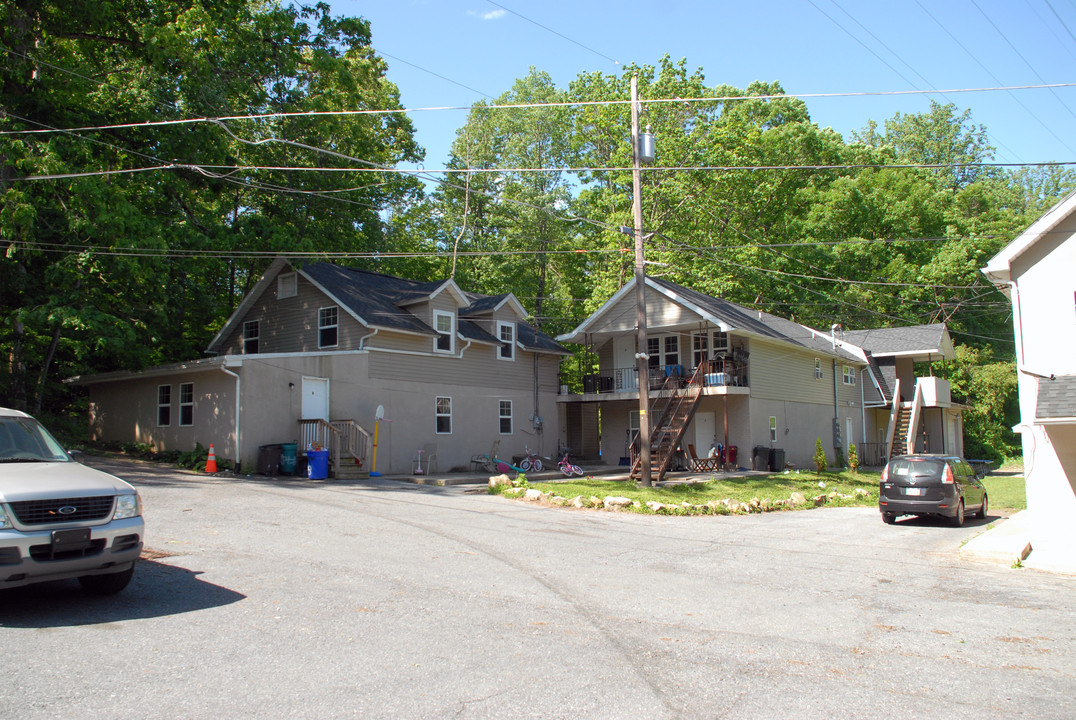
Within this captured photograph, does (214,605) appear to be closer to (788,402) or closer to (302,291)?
(302,291)

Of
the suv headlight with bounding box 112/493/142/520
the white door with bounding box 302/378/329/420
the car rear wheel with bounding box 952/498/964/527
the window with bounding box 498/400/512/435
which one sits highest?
the white door with bounding box 302/378/329/420

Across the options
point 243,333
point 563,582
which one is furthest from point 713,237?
point 563,582

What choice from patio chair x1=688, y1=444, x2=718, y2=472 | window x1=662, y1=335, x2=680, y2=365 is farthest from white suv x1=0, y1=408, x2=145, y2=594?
window x1=662, y1=335, x2=680, y2=365

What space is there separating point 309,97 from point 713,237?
21.9 meters

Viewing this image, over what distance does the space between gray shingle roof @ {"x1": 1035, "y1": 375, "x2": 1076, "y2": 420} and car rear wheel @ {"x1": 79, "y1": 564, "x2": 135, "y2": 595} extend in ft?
43.7

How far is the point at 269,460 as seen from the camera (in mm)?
21812

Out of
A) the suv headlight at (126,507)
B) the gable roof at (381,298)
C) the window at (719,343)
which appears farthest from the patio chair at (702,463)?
the suv headlight at (126,507)

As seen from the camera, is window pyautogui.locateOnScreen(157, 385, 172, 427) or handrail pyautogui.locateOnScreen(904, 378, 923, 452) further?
handrail pyautogui.locateOnScreen(904, 378, 923, 452)

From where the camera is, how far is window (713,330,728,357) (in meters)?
29.7

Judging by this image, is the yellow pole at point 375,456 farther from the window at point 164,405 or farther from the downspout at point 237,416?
the window at point 164,405

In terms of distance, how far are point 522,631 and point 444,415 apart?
20.4 meters

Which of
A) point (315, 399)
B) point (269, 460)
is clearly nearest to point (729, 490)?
point (315, 399)

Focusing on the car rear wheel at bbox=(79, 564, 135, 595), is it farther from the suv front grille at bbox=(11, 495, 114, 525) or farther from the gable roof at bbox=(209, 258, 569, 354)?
the gable roof at bbox=(209, 258, 569, 354)

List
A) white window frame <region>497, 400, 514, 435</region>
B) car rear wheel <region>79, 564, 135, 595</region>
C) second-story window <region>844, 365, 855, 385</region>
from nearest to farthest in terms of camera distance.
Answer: car rear wheel <region>79, 564, 135, 595</region> → white window frame <region>497, 400, 514, 435</region> → second-story window <region>844, 365, 855, 385</region>
